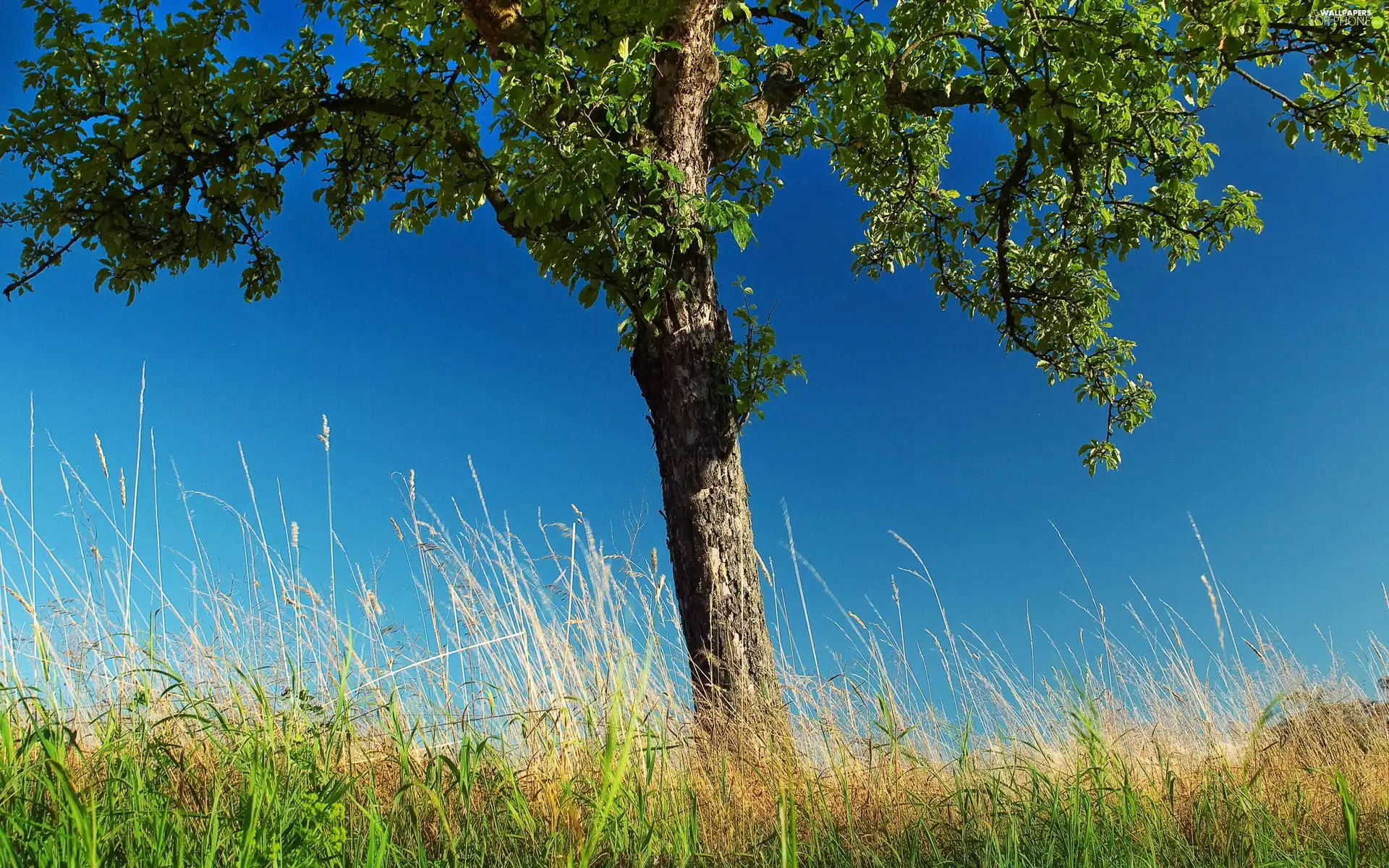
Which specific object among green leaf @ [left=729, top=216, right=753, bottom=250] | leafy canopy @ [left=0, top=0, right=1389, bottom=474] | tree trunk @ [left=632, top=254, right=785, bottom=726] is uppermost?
leafy canopy @ [left=0, top=0, right=1389, bottom=474]

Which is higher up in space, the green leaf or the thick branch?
the thick branch

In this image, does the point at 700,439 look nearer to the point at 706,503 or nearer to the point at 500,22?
the point at 706,503

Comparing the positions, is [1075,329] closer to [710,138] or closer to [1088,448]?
[1088,448]

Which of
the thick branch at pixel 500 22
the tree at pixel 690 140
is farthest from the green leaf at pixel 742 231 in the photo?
the thick branch at pixel 500 22

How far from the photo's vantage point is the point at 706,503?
548cm

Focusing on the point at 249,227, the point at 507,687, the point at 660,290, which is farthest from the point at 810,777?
the point at 249,227

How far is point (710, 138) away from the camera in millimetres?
6445

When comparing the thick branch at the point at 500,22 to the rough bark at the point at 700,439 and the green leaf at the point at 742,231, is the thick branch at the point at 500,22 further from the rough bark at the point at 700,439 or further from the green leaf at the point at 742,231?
the green leaf at the point at 742,231

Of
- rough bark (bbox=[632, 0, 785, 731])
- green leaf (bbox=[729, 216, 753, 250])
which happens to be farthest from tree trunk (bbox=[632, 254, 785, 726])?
green leaf (bbox=[729, 216, 753, 250])

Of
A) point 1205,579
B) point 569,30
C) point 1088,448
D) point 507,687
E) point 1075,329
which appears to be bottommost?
point 507,687

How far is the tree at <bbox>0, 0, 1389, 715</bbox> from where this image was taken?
211 inches

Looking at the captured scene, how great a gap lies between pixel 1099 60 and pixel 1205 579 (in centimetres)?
311

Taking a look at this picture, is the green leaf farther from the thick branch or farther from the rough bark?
the thick branch

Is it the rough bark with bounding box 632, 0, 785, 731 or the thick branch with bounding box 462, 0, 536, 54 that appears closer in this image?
the rough bark with bounding box 632, 0, 785, 731
